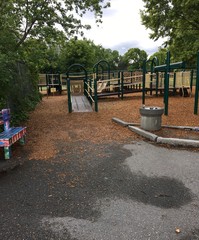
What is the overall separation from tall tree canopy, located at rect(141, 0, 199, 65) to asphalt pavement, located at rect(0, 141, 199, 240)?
423 inches

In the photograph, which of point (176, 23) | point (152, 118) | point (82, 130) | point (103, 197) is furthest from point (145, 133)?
point (176, 23)

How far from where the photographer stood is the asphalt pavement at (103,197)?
7.30 ft

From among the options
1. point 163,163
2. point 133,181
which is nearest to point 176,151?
point 163,163

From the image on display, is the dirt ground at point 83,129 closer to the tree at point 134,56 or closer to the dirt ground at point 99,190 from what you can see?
the dirt ground at point 99,190

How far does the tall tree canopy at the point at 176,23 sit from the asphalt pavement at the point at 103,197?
10741 mm

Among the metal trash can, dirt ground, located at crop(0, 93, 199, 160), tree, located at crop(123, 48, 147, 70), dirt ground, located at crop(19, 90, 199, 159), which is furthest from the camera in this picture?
tree, located at crop(123, 48, 147, 70)

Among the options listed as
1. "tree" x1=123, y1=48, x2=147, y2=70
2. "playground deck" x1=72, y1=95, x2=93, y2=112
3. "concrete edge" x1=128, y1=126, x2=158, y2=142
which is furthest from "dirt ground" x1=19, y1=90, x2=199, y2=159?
"tree" x1=123, y1=48, x2=147, y2=70

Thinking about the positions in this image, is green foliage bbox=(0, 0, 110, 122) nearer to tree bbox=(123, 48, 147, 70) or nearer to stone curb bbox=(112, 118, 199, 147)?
stone curb bbox=(112, 118, 199, 147)

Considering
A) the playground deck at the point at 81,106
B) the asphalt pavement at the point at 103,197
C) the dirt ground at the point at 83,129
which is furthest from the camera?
the playground deck at the point at 81,106

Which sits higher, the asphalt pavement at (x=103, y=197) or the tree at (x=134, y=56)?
the tree at (x=134, y=56)

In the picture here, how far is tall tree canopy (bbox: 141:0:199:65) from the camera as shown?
40.0 feet

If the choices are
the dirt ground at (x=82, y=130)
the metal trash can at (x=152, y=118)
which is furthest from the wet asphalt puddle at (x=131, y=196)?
the metal trash can at (x=152, y=118)

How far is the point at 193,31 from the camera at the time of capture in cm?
1348

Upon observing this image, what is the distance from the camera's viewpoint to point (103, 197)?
2.86 m
